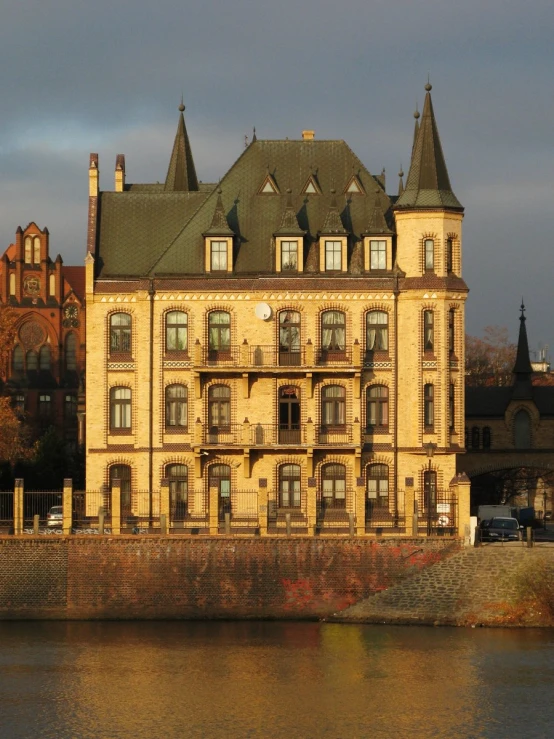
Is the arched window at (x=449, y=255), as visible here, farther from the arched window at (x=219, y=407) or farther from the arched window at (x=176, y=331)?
the arched window at (x=176, y=331)

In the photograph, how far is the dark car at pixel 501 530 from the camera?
Result: 6594 cm

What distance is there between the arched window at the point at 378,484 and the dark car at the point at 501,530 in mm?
4144

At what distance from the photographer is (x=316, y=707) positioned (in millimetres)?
48625

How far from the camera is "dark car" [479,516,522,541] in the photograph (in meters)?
65.9

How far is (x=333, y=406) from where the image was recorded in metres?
71.4

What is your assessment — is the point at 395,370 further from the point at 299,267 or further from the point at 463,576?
the point at 463,576

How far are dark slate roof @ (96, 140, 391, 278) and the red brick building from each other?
1884 inches

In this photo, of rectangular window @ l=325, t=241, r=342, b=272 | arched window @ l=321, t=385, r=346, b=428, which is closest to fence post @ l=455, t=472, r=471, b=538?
→ arched window @ l=321, t=385, r=346, b=428

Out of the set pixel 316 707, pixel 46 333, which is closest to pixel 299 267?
pixel 316 707

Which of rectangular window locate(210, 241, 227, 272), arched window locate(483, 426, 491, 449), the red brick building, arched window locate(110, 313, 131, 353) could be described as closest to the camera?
rectangular window locate(210, 241, 227, 272)

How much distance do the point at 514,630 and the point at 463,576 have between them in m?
2.85

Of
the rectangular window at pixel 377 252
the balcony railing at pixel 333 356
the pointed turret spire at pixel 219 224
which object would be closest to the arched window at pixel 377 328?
the balcony railing at pixel 333 356

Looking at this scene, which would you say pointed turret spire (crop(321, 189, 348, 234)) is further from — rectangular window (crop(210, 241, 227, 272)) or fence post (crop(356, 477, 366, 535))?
fence post (crop(356, 477, 366, 535))

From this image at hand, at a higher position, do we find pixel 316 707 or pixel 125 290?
pixel 125 290
